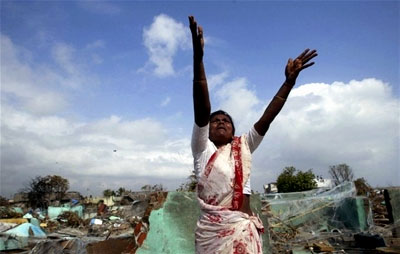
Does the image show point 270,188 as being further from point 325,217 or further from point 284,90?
point 284,90

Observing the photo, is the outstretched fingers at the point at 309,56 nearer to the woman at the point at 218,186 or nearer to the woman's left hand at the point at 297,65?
the woman's left hand at the point at 297,65

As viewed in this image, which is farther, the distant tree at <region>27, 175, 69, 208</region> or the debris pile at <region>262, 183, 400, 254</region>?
the distant tree at <region>27, 175, 69, 208</region>

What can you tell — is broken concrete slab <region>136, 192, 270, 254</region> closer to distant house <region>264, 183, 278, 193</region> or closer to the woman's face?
the woman's face

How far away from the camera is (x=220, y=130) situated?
2.41 m

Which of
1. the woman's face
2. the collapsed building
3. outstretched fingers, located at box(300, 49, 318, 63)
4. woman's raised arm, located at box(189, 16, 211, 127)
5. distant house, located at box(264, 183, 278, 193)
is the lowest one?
the collapsed building

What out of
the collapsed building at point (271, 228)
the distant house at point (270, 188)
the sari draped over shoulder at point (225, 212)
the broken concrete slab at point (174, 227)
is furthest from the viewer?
the distant house at point (270, 188)

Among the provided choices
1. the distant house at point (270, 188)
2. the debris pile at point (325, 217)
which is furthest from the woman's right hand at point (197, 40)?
the distant house at point (270, 188)

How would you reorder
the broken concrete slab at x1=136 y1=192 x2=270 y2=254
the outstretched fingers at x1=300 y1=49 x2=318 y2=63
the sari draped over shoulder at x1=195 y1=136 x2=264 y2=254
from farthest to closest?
the broken concrete slab at x1=136 y1=192 x2=270 y2=254 → the outstretched fingers at x1=300 y1=49 x2=318 y2=63 → the sari draped over shoulder at x1=195 y1=136 x2=264 y2=254

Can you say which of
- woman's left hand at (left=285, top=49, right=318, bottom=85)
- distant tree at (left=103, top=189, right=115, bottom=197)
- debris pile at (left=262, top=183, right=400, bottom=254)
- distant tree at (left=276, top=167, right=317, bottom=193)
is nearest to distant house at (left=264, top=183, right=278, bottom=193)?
distant tree at (left=276, top=167, right=317, bottom=193)

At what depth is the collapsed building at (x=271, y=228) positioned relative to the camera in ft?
18.8

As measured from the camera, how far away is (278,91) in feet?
8.50

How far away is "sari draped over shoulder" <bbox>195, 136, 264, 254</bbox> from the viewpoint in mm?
2085

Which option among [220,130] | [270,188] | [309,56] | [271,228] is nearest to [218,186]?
[220,130]

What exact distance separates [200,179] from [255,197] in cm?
424
